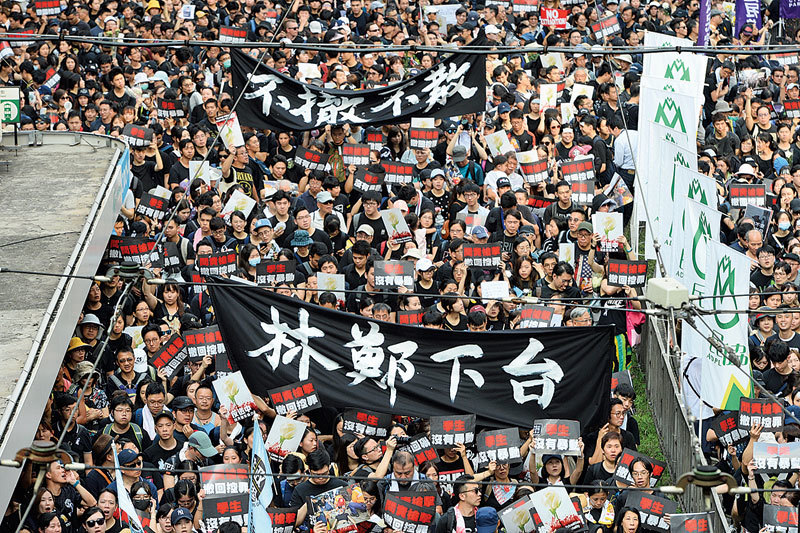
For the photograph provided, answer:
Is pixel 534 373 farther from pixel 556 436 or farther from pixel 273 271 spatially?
pixel 273 271

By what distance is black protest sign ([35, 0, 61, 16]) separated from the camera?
867 inches

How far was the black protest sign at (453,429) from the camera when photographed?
9.67 m

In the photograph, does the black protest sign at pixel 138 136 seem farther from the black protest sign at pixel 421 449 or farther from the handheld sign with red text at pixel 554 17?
the handheld sign with red text at pixel 554 17

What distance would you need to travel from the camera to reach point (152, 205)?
1473 centimetres

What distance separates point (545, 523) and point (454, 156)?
23.7ft

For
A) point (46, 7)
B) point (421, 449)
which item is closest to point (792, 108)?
point (421, 449)

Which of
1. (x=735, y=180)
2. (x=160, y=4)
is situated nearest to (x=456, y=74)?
(x=735, y=180)

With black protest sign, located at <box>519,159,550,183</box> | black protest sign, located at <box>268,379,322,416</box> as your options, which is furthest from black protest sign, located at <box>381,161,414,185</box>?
black protest sign, located at <box>268,379,322,416</box>

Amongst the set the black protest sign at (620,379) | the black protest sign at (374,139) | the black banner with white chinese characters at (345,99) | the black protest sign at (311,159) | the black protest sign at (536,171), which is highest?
the black banner with white chinese characters at (345,99)

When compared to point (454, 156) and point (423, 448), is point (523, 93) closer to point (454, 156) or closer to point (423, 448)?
point (454, 156)

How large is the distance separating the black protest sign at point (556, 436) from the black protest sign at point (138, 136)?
7.85 meters

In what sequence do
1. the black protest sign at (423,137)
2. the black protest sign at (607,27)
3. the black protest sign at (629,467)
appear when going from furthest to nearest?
the black protest sign at (607,27), the black protest sign at (423,137), the black protest sign at (629,467)

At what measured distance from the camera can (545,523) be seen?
392 inches

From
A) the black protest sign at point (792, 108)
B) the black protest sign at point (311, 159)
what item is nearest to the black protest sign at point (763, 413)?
the black protest sign at point (311, 159)
